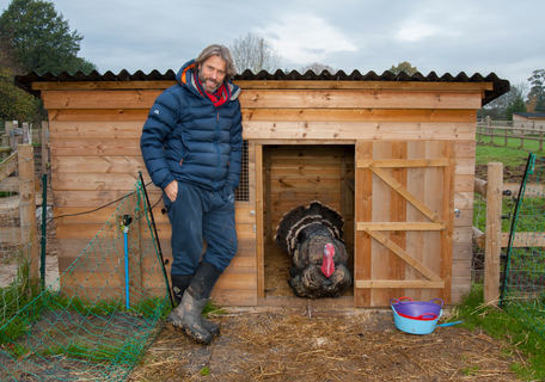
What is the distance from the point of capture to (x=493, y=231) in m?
4.80

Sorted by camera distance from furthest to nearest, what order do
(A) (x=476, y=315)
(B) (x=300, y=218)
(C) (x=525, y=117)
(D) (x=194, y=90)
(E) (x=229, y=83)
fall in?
(C) (x=525, y=117) < (B) (x=300, y=218) < (A) (x=476, y=315) < (E) (x=229, y=83) < (D) (x=194, y=90)

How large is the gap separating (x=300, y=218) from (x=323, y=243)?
1.19 metres

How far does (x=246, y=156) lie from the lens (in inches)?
193

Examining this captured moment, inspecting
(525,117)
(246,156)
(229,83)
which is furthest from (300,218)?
(525,117)

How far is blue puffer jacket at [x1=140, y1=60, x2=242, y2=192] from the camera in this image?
397cm

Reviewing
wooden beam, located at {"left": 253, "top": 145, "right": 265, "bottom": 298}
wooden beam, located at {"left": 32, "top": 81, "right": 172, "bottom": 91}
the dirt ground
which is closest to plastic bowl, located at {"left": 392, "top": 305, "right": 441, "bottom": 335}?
the dirt ground

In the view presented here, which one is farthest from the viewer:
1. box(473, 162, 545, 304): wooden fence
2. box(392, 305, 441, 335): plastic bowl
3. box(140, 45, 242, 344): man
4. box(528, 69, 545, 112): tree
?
box(528, 69, 545, 112): tree

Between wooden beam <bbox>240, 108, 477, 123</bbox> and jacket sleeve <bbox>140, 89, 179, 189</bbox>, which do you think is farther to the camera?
wooden beam <bbox>240, 108, 477, 123</bbox>

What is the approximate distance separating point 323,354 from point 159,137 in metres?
2.52

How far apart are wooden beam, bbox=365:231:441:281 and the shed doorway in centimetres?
233

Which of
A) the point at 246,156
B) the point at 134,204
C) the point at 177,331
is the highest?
the point at 246,156

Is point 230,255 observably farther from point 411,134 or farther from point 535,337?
point 535,337

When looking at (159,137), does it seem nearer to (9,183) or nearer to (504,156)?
(9,183)

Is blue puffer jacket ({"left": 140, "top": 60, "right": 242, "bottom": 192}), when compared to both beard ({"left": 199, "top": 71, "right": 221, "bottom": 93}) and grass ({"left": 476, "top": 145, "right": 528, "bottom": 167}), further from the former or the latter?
grass ({"left": 476, "top": 145, "right": 528, "bottom": 167})
